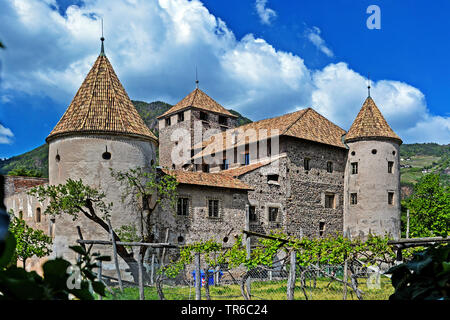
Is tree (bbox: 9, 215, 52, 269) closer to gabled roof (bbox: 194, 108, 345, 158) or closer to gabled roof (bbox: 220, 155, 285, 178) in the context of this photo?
gabled roof (bbox: 220, 155, 285, 178)

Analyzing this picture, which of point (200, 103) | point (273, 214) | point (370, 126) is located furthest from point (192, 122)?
point (370, 126)

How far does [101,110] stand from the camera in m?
21.2

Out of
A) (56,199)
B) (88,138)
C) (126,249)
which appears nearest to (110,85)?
(88,138)

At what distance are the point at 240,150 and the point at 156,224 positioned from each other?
1132cm

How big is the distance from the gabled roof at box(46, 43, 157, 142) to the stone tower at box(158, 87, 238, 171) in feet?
58.6

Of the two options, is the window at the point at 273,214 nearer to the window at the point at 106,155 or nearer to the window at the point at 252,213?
the window at the point at 252,213

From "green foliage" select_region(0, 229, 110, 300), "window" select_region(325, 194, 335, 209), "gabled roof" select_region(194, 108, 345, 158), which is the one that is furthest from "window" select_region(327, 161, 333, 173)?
"green foliage" select_region(0, 229, 110, 300)

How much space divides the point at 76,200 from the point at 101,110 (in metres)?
4.10

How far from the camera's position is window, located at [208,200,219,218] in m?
26.3

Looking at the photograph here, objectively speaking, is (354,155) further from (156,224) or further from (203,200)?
(156,224)

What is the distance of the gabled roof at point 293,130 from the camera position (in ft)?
106

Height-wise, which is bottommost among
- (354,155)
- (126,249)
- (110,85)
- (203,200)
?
(126,249)

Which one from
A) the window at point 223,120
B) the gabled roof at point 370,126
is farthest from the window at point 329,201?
the window at point 223,120
